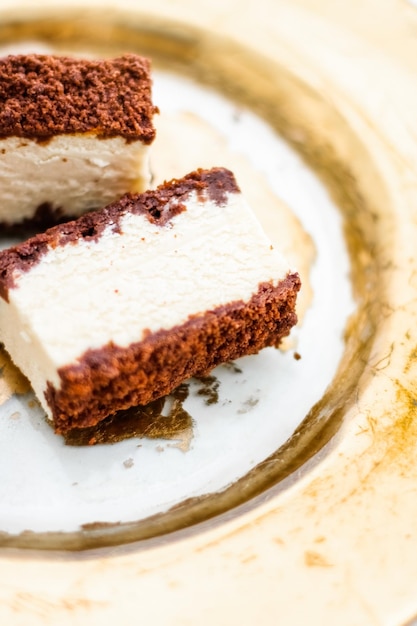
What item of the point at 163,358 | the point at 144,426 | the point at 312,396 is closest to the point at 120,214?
the point at 163,358

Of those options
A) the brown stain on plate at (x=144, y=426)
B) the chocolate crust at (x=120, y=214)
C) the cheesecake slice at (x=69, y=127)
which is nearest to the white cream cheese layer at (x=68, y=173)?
the cheesecake slice at (x=69, y=127)

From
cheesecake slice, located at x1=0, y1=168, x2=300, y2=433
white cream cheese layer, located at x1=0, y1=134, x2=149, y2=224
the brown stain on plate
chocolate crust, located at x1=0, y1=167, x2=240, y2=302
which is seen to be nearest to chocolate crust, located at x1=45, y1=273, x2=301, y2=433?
cheesecake slice, located at x1=0, y1=168, x2=300, y2=433

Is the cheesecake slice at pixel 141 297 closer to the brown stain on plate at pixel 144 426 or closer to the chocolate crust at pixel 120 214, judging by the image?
the chocolate crust at pixel 120 214

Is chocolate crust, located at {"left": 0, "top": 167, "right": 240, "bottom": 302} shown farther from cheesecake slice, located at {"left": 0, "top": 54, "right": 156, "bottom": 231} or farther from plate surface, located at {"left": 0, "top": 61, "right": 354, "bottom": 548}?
plate surface, located at {"left": 0, "top": 61, "right": 354, "bottom": 548}

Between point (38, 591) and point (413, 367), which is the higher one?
point (413, 367)

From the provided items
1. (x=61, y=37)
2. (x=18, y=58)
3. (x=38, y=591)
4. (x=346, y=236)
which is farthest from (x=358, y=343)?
(x=61, y=37)

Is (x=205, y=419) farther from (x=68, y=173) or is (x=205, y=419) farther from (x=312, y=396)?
(x=68, y=173)

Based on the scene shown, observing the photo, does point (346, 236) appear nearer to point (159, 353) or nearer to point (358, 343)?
point (358, 343)
